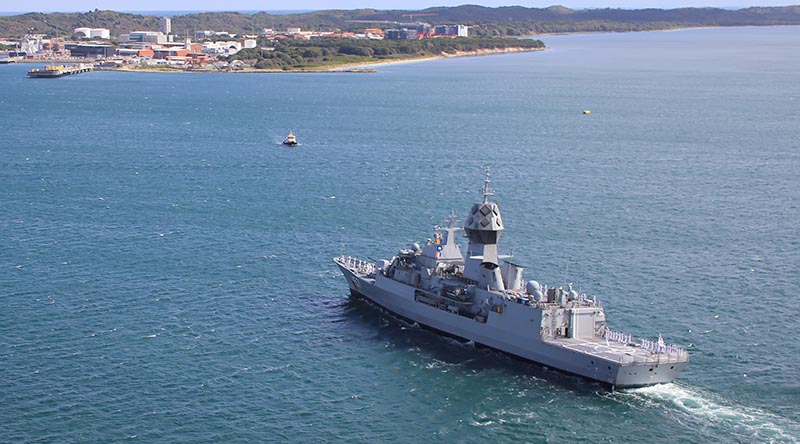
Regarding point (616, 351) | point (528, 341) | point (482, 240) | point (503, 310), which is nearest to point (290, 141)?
point (482, 240)

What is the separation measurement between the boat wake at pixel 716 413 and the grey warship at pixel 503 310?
0.69m

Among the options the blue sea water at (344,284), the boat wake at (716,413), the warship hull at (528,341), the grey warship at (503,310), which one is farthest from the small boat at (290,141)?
the boat wake at (716,413)

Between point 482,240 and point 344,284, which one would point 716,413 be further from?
point 344,284

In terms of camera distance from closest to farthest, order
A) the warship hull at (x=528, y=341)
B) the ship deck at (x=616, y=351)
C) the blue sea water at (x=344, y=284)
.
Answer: the blue sea water at (x=344, y=284) → the ship deck at (x=616, y=351) → the warship hull at (x=528, y=341)

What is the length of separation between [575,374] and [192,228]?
38775 millimetres

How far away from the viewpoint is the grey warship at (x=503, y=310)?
48.4 metres

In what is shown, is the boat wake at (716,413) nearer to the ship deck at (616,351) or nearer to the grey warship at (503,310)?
the grey warship at (503,310)

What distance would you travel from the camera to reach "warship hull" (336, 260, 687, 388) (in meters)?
47.9

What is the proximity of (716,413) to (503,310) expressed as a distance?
475 inches

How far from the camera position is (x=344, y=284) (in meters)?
65.2

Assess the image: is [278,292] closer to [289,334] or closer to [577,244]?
[289,334]

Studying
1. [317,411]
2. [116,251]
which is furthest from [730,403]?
[116,251]

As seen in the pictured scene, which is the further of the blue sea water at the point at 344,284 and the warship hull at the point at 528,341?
the warship hull at the point at 528,341

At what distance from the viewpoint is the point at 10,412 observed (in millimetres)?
45031
